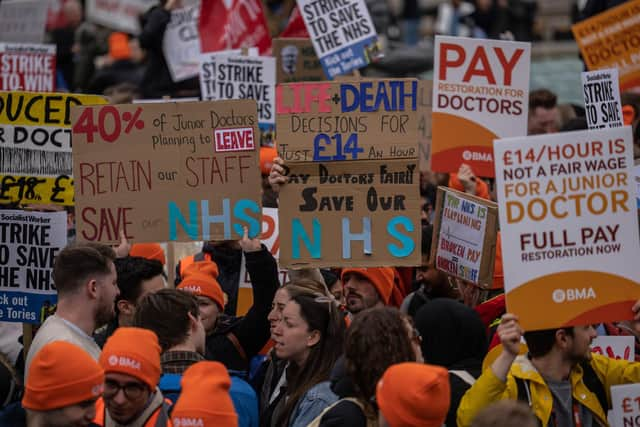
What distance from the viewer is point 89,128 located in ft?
26.7

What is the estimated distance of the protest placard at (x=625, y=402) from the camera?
6.03 meters

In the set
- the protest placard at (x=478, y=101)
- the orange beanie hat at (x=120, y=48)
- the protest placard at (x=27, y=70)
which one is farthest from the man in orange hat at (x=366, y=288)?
the orange beanie hat at (x=120, y=48)

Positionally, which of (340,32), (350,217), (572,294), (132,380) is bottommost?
(132,380)

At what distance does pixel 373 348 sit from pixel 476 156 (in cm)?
378

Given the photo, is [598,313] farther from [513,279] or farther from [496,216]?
[496,216]

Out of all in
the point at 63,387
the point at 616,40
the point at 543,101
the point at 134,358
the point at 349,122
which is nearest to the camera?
the point at 63,387

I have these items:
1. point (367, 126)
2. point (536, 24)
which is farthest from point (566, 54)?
point (367, 126)

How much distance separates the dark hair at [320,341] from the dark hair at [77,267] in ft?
3.28

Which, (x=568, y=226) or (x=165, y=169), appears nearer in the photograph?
(x=568, y=226)

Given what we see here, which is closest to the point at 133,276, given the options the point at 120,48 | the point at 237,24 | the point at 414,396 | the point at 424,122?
the point at 414,396

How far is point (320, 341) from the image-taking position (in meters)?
6.80

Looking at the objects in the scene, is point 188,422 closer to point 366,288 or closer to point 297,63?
point 366,288

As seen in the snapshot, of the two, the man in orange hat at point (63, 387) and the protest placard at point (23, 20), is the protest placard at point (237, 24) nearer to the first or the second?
the protest placard at point (23, 20)

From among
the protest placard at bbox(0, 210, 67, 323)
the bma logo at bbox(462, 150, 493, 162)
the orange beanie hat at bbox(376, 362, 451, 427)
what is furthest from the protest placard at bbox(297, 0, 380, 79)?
the orange beanie hat at bbox(376, 362, 451, 427)
